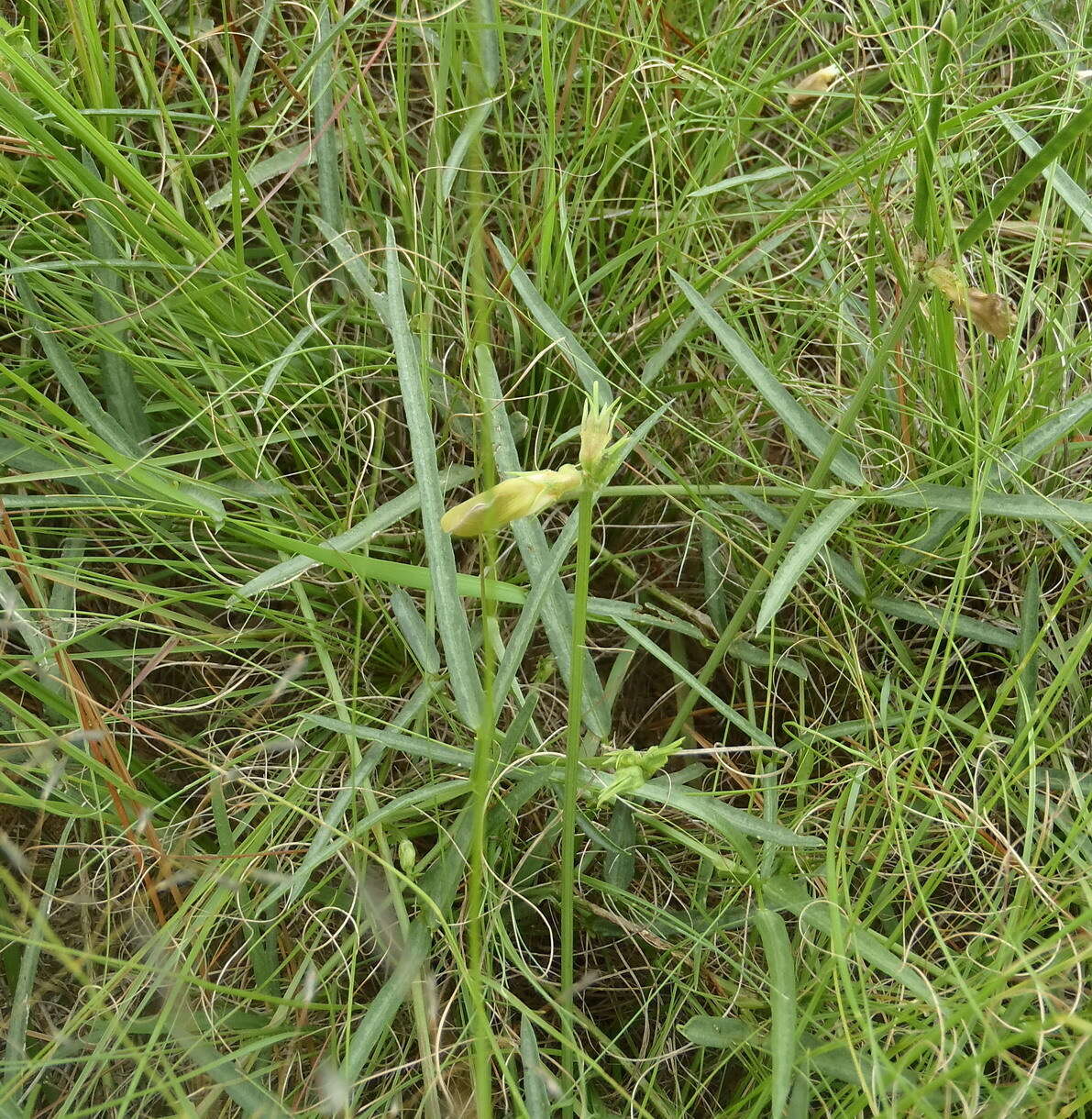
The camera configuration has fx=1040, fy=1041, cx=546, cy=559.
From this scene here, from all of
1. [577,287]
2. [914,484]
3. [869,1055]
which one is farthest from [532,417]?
[869,1055]

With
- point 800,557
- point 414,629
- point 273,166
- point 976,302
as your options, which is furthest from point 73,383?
point 976,302

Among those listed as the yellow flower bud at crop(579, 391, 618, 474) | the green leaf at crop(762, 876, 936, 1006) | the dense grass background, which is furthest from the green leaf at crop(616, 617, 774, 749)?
the yellow flower bud at crop(579, 391, 618, 474)

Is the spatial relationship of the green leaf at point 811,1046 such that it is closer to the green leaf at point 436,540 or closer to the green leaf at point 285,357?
the green leaf at point 436,540

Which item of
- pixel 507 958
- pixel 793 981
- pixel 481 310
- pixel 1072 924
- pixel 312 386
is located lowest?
pixel 507 958

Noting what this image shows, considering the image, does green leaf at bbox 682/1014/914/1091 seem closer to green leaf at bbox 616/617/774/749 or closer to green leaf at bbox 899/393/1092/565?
green leaf at bbox 616/617/774/749

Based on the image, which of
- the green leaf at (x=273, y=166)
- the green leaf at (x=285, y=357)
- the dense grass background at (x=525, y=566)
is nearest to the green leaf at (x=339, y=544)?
the dense grass background at (x=525, y=566)

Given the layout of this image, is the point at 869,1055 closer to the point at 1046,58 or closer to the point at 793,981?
the point at 793,981

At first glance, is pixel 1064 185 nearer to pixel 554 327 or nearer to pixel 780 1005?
pixel 554 327
